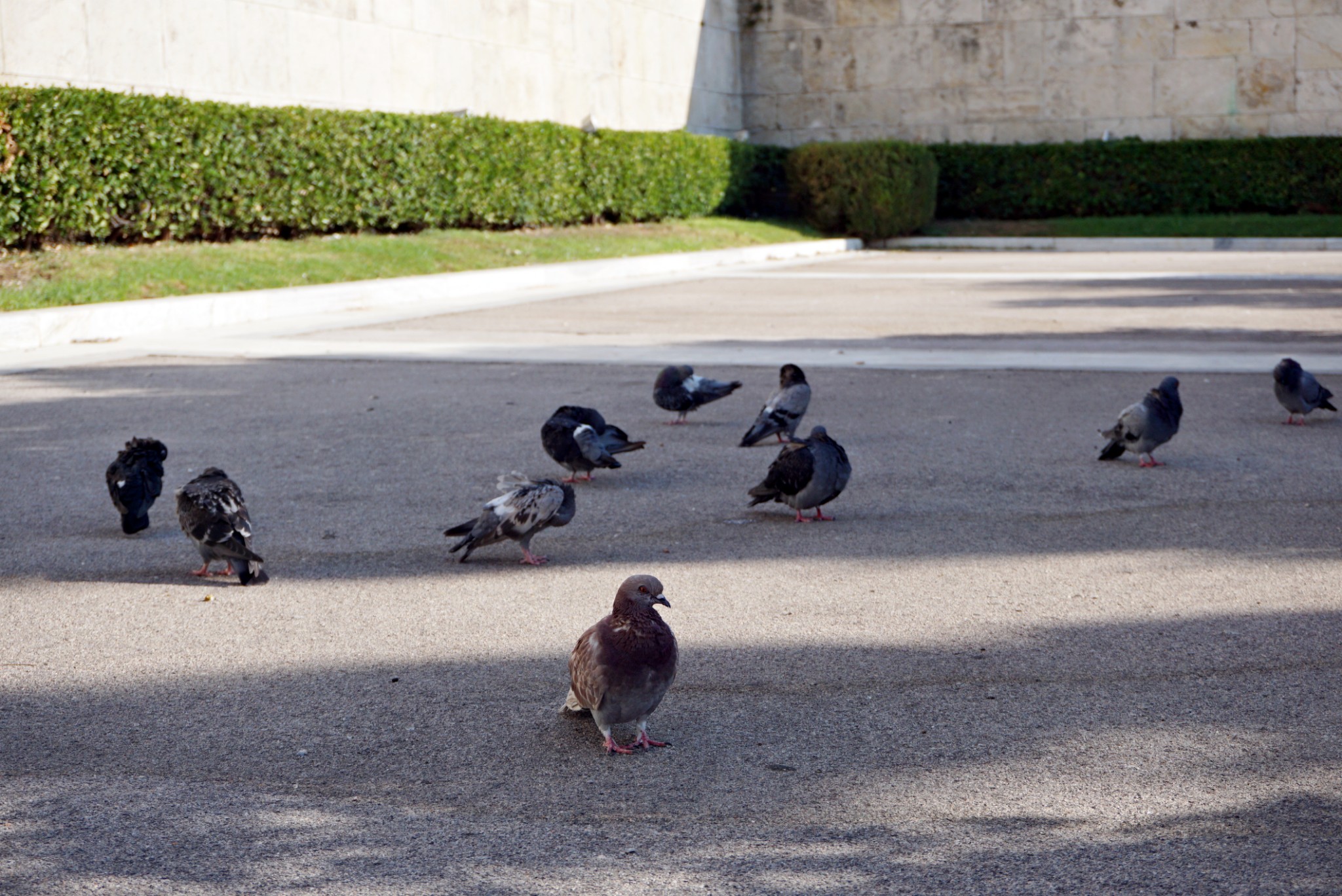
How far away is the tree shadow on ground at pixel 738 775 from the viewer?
10.7 feet

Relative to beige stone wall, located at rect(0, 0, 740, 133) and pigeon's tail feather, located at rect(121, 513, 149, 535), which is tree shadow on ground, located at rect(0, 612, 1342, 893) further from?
beige stone wall, located at rect(0, 0, 740, 133)

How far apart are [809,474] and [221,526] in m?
2.64

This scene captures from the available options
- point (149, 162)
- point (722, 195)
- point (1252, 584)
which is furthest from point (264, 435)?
point (722, 195)

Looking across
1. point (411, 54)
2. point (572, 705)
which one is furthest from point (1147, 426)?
point (411, 54)

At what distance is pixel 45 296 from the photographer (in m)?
14.4

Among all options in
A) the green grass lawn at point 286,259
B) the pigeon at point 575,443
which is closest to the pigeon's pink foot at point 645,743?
the pigeon at point 575,443

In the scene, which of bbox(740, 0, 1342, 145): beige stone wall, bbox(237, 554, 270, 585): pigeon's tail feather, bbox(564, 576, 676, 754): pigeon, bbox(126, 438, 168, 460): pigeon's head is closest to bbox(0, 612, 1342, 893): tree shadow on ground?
bbox(564, 576, 676, 754): pigeon

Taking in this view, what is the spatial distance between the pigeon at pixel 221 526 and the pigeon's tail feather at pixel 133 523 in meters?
0.79

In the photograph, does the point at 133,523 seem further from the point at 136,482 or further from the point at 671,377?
the point at 671,377

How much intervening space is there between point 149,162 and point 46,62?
1.92 meters

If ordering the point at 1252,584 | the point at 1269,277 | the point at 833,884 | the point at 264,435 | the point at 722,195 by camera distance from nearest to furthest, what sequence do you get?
1. the point at 833,884
2. the point at 1252,584
3. the point at 264,435
4. the point at 1269,277
5. the point at 722,195

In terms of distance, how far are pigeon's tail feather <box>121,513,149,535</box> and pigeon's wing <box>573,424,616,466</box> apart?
2.19m

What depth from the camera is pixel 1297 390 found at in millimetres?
8688

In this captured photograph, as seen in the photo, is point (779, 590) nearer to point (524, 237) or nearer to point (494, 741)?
point (494, 741)
